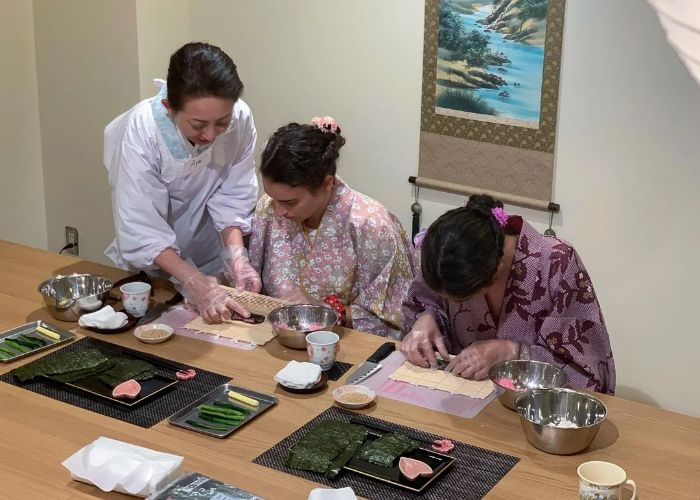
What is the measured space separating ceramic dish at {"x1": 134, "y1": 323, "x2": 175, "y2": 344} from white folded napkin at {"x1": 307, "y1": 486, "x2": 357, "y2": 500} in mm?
855

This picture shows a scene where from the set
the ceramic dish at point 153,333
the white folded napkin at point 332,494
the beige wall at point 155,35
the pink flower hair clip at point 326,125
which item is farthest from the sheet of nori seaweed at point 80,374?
the beige wall at point 155,35

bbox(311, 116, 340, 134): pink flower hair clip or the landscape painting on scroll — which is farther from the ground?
the landscape painting on scroll

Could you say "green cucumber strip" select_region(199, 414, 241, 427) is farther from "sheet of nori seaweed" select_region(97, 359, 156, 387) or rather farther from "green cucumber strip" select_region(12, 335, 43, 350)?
"green cucumber strip" select_region(12, 335, 43, 350)

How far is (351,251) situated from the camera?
2807 mm

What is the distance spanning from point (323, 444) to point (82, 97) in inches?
112

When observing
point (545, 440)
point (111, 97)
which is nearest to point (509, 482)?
point (545, 440)

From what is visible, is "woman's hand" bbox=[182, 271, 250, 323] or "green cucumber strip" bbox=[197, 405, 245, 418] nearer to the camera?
"green cucumber strip" bbox=[197, 405, 245, 418]

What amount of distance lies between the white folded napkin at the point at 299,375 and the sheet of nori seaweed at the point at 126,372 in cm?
32

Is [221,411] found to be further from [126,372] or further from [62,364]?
[62,364]

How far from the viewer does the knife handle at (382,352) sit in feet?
7.68

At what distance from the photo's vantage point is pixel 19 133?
440 centimetres

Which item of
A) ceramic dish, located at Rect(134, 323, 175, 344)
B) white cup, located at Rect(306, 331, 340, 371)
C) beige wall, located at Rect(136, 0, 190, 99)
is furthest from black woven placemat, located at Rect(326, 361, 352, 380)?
beige wall, located at Rect(136, 0, 190, 99)

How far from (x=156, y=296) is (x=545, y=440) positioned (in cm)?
133

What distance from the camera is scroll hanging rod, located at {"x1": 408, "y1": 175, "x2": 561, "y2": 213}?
141 inches
